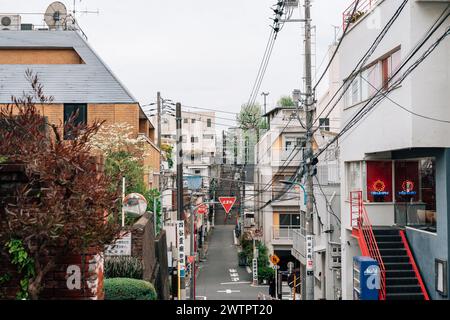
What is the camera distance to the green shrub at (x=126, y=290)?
39.5 ft

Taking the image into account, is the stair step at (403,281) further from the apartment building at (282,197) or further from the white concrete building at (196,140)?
the white concrete building at (196,140)

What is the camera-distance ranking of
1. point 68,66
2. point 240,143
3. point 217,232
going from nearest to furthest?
point 68,66 < point 240,143 < point 217,232

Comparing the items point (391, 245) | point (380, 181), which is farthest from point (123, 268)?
point (380, 181)

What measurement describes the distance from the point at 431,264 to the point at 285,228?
28610mm

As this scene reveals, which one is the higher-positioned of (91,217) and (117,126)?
(117,126)

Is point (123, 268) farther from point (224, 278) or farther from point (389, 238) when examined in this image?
point (224, 278)

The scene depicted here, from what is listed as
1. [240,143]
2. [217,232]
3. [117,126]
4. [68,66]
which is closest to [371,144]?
[117,126]

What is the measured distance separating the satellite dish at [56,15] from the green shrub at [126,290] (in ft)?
84.2

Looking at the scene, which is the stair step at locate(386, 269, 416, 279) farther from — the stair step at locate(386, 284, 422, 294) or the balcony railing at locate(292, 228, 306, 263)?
the balcony railing at locate(292, 228, 306, 263)

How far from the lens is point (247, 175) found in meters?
60.8

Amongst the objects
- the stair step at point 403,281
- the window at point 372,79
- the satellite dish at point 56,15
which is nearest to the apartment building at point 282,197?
the satellite dish at point 56,15

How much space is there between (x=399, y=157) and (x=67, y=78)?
1827cm

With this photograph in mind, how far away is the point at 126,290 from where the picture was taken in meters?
12.3
